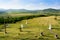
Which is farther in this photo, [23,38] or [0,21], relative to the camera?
[0,21]

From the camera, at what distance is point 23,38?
36906mm

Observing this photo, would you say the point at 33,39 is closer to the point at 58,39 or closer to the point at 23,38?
the point at 23,38

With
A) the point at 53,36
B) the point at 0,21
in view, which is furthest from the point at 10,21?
the point at 53,36

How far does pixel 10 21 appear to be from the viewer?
6756 centimetres

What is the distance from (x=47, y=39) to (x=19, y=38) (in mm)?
5727

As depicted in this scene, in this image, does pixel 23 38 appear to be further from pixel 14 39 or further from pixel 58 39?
pixel 58 39

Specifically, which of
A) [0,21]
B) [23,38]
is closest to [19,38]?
[23,38]

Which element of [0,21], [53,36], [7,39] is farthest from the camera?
[0,21]

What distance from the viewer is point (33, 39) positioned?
36.1m

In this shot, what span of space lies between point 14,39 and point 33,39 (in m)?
3.84

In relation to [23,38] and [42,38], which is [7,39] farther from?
[42,38]

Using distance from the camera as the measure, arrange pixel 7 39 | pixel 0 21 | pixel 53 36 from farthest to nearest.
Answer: pixel 0 21
pixel 53 36
pixel 7 39

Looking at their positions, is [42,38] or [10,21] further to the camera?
[10,21]

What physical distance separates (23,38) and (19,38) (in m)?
0.89
